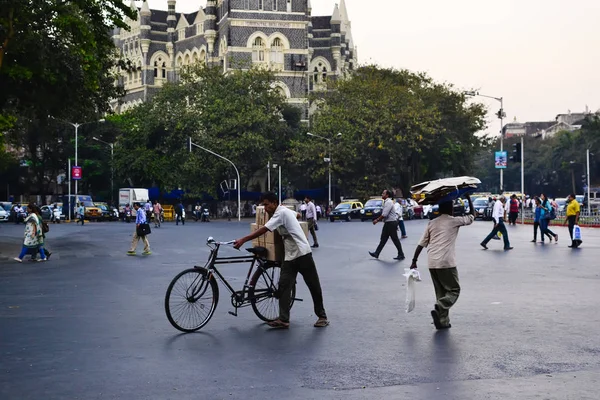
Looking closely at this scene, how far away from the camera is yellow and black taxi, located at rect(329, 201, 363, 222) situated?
6253 centimetres

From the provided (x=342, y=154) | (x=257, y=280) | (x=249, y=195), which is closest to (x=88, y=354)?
(x=257, y=280)

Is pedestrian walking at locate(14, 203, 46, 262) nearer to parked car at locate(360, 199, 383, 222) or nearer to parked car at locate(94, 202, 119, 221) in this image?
parked car at locate(360, 199, 383, 222)

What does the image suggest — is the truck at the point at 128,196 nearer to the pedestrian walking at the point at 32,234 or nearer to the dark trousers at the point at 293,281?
the pedestrian walking at the point at 32,234

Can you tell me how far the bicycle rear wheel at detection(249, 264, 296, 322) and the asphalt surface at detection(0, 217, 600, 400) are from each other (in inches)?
10.6

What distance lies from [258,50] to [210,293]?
86.7 meters

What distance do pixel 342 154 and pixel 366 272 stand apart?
53.7m

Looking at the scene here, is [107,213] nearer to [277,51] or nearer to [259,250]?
[277,51]

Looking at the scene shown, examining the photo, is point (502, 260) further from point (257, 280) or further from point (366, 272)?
point (257, 280)

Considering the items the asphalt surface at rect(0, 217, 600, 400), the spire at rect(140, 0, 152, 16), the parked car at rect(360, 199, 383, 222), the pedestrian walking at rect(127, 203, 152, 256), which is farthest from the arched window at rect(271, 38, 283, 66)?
the asphalt surface at rect(0, 217, 600, 400)

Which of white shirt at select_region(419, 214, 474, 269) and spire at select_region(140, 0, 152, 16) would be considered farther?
spire at select_region(140, 0, 152, 16)

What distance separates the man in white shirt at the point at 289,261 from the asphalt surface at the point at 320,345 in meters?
0.21

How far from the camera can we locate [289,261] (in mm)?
10516

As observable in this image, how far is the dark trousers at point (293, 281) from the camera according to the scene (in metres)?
10.5

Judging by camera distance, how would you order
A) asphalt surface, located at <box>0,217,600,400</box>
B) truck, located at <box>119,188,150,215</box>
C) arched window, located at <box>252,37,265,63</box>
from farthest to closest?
arched window, located at <box>252,37,265,63</box> → truck, located at <box>119,188,150,215</box> → asphalt surface, located at <box>0,217,600,400</box>
